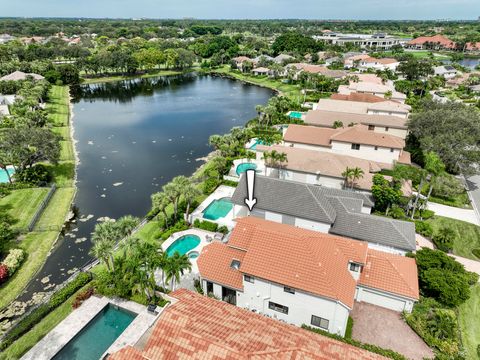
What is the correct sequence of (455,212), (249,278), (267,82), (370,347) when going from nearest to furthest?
(370,347) → (249,278) → (455,212) → (267,82)

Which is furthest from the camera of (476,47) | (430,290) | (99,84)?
(476,47)

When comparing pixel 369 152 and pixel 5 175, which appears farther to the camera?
pixel 369 152

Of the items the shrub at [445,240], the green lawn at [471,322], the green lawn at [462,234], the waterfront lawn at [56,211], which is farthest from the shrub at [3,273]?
the green lawn at [462,234]

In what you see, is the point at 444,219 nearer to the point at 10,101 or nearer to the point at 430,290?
the point at 430,290

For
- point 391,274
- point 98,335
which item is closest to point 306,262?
point 391,274

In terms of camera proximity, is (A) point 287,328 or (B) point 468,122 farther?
(B) point 468,122

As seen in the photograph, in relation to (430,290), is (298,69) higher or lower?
higher

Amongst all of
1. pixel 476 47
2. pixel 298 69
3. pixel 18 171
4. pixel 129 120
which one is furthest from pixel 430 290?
pixel 476 47

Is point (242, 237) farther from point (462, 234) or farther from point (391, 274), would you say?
point (462, 234)

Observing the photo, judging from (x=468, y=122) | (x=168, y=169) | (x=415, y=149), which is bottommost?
(x=168, y=169)
